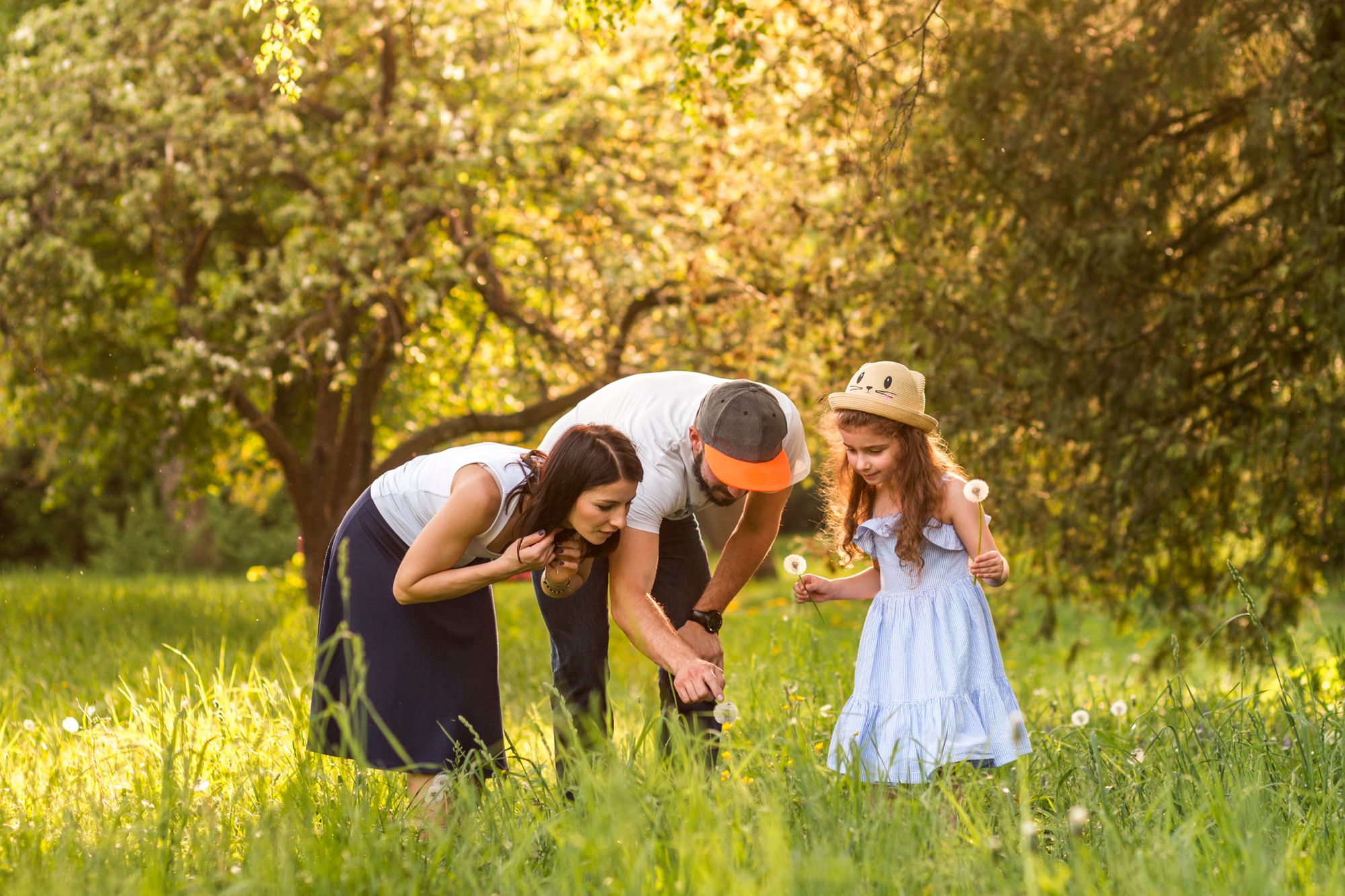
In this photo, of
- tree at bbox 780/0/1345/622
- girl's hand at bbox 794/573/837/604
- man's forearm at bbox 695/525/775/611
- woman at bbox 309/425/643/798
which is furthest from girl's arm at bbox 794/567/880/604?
tree at bbox 780/0/1345/622

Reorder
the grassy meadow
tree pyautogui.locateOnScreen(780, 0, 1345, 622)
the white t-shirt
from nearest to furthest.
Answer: the grassy meadow < the white t-shirt < tree pyautogui.locateOnScreen(780, 0, 1345, 622)

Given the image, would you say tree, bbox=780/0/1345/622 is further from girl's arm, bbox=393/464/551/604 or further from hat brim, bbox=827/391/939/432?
girl's arm, bbox=393/464/551/604

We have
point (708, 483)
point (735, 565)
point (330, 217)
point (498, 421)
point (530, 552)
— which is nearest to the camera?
point (530, 552)

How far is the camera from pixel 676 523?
399 centimetres

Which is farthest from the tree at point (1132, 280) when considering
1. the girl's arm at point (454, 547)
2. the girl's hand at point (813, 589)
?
the girl's arm at point (454, 547)

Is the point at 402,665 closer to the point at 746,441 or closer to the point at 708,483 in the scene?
the point at 708,483

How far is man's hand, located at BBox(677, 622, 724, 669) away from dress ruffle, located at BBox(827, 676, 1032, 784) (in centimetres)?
46

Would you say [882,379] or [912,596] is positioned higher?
[882,379]

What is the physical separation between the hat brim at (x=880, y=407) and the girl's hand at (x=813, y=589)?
50 cm

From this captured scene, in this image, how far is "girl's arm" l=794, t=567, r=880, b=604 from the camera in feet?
11.8

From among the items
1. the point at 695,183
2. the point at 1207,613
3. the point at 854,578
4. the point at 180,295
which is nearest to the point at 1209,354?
the point at 1207,613

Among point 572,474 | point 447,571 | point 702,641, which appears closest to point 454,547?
point 447,571

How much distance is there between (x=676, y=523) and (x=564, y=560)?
2.75 feet

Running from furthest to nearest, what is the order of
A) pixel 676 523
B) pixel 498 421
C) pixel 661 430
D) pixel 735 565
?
pixel 498 421, pixel 676 523, pixel 735 565, pixel 661 430
